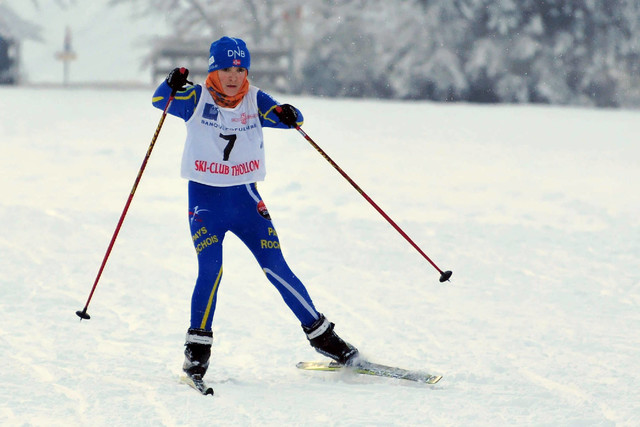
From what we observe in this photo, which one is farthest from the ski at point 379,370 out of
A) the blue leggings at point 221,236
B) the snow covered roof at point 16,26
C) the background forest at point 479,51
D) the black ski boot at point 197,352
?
the snow covered roof at point 16,26

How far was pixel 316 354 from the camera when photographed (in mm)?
4848

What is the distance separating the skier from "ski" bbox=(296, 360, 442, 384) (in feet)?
1.32

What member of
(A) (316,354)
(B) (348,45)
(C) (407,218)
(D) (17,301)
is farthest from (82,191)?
(B) (348,45)

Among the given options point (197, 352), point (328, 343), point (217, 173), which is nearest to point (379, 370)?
point (328, 343)

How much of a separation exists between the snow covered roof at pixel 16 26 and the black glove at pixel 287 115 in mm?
28399

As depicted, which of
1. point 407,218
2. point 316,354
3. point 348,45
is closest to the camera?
point 316,354

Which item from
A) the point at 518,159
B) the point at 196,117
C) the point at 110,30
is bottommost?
the point at 110,30

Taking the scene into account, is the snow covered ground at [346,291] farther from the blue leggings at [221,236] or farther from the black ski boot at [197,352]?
the blue leggings at [221,236]

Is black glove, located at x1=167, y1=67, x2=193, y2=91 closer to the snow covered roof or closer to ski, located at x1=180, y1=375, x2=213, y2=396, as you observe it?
ski, located at x1=180, y1=375, x2=213, y2=396

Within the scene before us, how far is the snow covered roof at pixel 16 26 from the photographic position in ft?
104

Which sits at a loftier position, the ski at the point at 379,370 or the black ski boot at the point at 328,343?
the black ski boot at the point at 328,343

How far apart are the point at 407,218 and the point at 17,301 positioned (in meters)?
4.11

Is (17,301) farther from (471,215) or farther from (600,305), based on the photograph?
(471,215)

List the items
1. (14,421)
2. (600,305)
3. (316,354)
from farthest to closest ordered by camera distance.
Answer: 1. (600,305)
2. (316,354)
3. (14,421)
